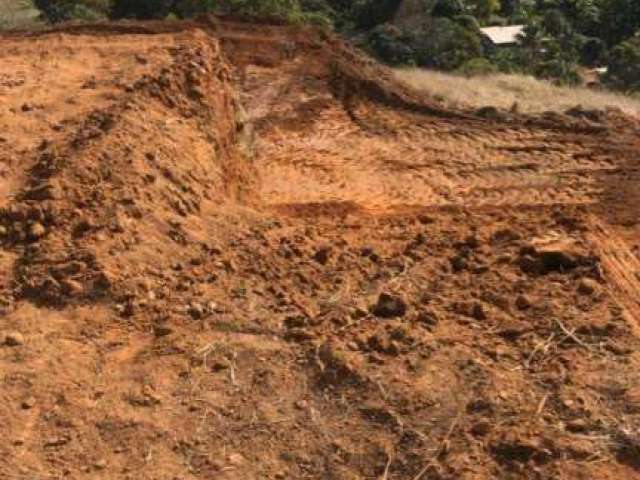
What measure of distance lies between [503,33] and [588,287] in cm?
2080

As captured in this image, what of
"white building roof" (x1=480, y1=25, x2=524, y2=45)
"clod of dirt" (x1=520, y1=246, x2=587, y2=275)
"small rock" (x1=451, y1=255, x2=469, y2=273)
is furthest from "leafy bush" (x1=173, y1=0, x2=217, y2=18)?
"clod of dirt" (x1=520, y1=246, x2=587, y2=275)

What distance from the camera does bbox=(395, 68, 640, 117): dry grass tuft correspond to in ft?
44.8

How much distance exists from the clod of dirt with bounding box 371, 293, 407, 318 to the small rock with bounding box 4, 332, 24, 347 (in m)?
1.88

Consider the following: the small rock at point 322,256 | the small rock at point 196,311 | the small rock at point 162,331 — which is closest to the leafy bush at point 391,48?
the small rock at point 322,256

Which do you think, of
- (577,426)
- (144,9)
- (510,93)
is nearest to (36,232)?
(577,426)

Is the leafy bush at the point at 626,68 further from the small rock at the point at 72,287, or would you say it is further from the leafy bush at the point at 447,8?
the small rock at the point at 72,287

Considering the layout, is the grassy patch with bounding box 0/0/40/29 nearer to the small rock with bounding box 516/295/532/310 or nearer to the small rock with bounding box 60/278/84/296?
the small rock with bounding box 60/278/84/296

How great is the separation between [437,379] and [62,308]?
208 centimetres

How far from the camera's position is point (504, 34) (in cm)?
2516

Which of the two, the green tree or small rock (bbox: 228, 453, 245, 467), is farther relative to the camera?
the green tree

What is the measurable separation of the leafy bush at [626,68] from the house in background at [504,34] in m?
3.01

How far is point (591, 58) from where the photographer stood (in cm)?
2417

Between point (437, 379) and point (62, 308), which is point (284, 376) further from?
point (62, 308)

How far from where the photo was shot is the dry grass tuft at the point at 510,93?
44.8 feet
